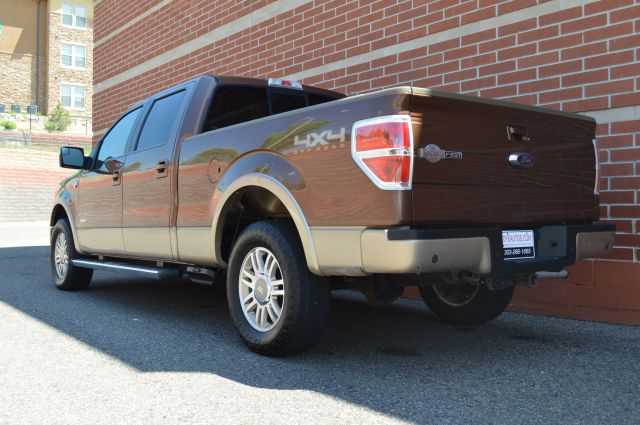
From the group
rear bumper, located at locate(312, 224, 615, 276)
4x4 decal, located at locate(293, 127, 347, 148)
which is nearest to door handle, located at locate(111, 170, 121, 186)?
4x4 decal, located at locate(293, 127, 347, 148)

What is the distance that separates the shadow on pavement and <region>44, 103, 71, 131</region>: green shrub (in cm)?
4194

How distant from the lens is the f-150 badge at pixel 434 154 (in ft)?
10.5

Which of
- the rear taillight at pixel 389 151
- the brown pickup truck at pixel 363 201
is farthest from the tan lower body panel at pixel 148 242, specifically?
the rear taillight at pixel 389 151

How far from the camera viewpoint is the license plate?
3510 millimetres

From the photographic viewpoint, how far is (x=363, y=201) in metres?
3.27

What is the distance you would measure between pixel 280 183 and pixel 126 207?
2.35 m

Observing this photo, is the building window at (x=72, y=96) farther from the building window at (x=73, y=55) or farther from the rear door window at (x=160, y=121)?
the rear door window at (x=160, y=121)

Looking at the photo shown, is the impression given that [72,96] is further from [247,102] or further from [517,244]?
[517,244]

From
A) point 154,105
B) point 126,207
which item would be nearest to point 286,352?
point 126,207

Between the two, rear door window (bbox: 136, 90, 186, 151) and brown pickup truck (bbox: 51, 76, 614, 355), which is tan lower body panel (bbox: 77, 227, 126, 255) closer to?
brown pickup truck (bbox: 51, 76, 614, 355)

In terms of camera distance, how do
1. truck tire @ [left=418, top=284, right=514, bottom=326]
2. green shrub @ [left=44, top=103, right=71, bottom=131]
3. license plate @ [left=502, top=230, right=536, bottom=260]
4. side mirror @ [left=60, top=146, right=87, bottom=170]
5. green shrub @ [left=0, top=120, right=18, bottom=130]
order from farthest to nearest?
green shrub @ [left=44, top=103, right=71, bottom=131]
green shrub @ [left=0, top=120, right=18, bottom=130]
side mirror @ [left=60, top=146, right=87, bottom=170]
truck tire @ [left=418, top=284, right=514, bottom=326]
license plate @ [left=502, top=230, right=536, bottom=260]

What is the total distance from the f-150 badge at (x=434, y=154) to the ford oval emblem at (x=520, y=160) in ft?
1.54

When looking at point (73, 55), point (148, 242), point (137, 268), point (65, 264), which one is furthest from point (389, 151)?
point (73, 55)

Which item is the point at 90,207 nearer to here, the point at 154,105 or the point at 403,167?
the point at 154,105
